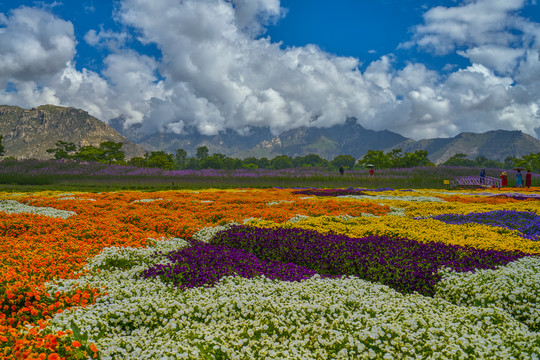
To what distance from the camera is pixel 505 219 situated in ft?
47.8

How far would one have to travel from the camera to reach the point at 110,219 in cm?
1407

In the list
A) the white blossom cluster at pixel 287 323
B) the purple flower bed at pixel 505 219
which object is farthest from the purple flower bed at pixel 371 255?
the purple flower bed at pixel 505 219

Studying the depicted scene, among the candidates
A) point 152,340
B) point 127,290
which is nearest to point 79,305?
point 127,290

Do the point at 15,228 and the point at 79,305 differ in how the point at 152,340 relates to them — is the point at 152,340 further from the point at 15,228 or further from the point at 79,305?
the point at 15,228

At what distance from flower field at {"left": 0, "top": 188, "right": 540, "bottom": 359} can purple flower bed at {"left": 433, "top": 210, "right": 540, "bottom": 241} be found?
172 mm

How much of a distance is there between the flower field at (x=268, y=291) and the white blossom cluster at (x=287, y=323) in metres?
0.03

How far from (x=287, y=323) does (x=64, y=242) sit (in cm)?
787

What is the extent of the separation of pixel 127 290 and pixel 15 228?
27.4ft

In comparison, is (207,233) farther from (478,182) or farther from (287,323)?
(478,182)

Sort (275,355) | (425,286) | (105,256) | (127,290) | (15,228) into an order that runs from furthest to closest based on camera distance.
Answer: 1. (15,228)
2. (105,256)
3. (425,286)
4. (127,290)
5. (275,355)

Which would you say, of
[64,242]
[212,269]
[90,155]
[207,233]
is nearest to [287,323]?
[212,269]

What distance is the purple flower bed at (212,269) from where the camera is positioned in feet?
25.8

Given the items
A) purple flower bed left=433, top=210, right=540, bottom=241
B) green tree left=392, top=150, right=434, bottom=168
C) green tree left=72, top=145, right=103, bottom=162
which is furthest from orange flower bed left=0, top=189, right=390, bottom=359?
green tree left=72, top=145, right=103, bottom=162

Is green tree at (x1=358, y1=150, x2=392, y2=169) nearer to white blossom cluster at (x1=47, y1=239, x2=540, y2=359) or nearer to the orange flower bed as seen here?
the orange flower bed
